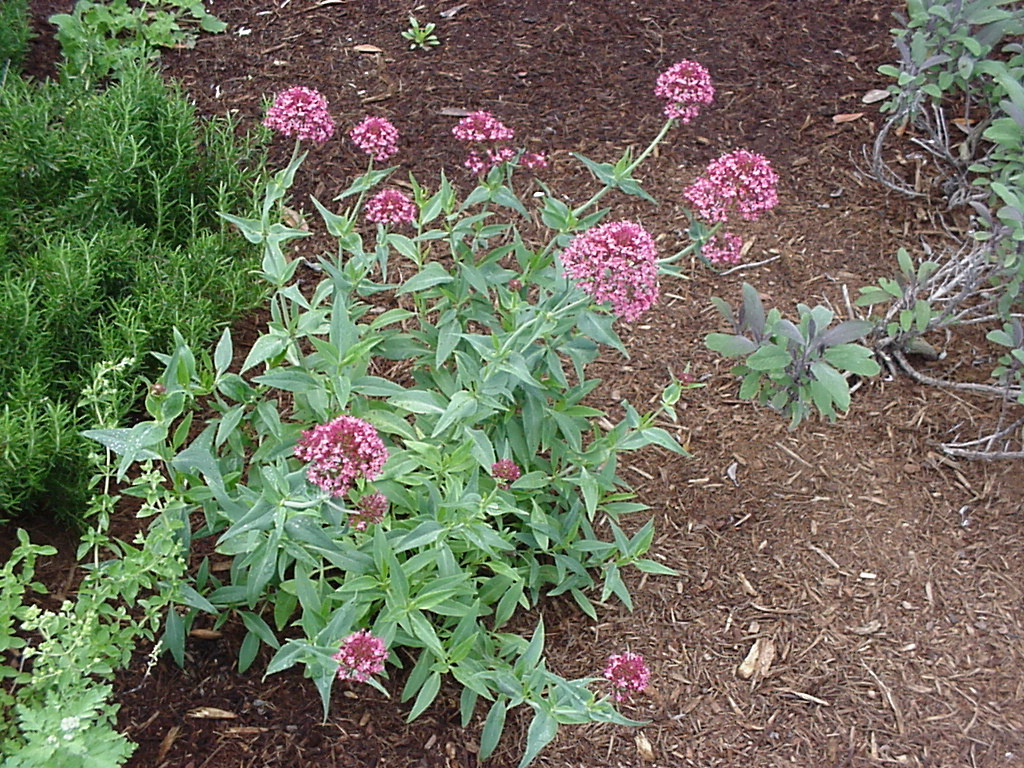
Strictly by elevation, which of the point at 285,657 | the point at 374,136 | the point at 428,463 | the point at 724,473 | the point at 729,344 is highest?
the point at 374,136

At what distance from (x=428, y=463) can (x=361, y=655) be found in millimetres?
532

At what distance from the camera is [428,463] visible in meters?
2.59

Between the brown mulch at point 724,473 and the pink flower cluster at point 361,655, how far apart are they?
63 centimetres

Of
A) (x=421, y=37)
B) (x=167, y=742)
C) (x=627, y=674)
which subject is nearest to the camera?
(x=627, y=674)

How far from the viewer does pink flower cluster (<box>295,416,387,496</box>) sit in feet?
6.97

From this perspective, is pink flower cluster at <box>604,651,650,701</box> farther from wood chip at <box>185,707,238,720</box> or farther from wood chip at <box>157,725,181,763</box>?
wood chip at <box>157,725,181,763</box>

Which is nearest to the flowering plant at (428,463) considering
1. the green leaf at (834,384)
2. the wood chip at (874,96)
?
the green leaf at (834,384)

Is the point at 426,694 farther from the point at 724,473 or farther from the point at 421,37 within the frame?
the point at 421,37

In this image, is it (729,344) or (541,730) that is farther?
(729,344)

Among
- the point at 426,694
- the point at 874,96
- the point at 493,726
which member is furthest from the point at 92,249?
the point at 874,96

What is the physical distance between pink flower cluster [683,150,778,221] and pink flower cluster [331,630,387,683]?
1266 millimetres

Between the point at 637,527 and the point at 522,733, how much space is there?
80 centimetres

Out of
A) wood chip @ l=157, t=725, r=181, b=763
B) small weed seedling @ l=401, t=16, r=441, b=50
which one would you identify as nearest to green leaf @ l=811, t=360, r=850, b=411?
wood chip @ l=157, t=725, r=181, b=763

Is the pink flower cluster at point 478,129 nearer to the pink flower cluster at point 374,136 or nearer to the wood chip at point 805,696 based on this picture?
the pink flower cluster at point 374,136
